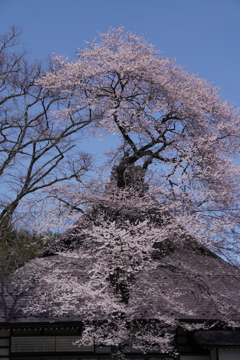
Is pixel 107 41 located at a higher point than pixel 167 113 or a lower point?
higher

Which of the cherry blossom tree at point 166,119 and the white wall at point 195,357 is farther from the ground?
the cherry blossom tree at point 166,119

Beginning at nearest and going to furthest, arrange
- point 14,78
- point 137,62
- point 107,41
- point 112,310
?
1. point 112,310
2. point 137,62
3. point 107,41
4. point 14,78

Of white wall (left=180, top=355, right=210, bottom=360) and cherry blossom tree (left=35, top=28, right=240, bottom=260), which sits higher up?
cherry blossom tree (left=35, top=28, right=240, bottom=260)

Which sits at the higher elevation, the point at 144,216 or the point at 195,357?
the point at 144,216

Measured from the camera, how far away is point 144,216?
10.4 m

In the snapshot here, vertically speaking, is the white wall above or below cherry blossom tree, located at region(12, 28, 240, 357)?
below

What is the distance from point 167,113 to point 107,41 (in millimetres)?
2675

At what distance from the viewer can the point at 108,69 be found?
1115 cm

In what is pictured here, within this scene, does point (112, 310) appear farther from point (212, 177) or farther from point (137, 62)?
point (137, 62)

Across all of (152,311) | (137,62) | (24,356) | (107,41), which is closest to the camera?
(152,311)

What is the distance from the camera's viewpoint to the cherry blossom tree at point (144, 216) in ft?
30.4

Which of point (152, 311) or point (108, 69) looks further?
point (108, 69)

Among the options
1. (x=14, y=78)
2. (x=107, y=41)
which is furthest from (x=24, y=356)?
(x=14, y=78)

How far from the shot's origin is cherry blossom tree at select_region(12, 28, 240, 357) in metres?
9.26
